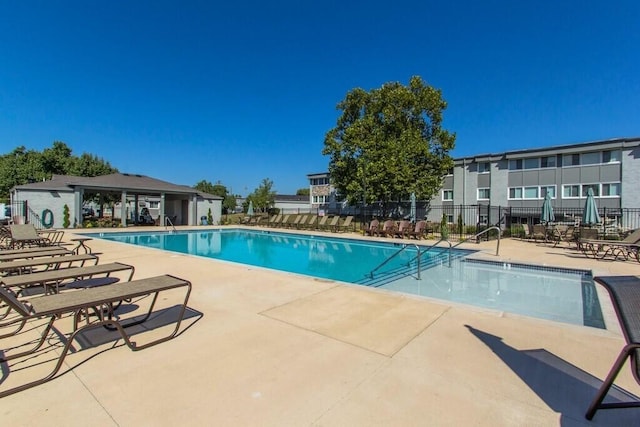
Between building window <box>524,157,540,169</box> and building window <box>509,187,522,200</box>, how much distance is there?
5.88ft

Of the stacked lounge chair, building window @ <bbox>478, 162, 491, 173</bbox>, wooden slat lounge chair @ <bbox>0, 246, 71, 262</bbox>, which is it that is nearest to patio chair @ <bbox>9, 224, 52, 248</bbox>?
wooden slat lounge chair @ <bbox>0, 246, 71, 262</bbox>

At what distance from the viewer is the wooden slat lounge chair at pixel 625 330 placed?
1.96 m

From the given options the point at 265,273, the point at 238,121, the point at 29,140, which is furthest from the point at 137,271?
the point at 29,140

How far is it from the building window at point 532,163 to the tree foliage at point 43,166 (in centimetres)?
4147

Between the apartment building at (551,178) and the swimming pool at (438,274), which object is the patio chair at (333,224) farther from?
the apartment building at (551,178)

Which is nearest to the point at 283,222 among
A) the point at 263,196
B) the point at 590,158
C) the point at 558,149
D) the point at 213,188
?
Answer: the point at 263,196

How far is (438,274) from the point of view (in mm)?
8875

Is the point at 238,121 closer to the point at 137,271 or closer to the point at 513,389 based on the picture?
the point at 137,271

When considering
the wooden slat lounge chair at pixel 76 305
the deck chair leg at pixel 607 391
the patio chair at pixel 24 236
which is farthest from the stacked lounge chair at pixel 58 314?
the patio chair at pixel 24 236

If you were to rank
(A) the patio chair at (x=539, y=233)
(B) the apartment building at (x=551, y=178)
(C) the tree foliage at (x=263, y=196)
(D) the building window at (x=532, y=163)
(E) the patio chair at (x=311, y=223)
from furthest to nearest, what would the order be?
1. (C) the tree foliage at (x=263, y=196)
2. (D) the building window at (x=532, y=163)
3. (E) the patio chair at (x=311, y=223)
4. (B) the apartment building at (x=551, y=178)
5. (A) the patio chair at (x=539, y=233)

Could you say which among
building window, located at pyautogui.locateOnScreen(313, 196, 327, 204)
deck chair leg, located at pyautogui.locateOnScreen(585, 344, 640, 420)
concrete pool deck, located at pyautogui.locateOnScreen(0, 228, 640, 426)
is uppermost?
building window, located at pyautogui.locateOnScreen(313, 196, 327, 204)

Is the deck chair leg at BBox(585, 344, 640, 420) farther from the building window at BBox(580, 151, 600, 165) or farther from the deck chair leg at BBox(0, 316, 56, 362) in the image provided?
the building window at BBox(580, 151, 600, 165)

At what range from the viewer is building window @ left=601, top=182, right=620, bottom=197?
20.6 meters

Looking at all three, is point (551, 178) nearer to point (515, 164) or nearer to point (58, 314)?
point (515, 164)
